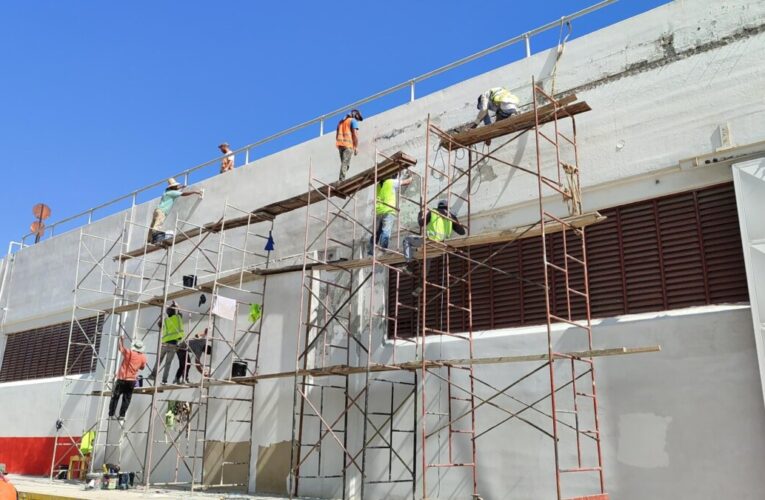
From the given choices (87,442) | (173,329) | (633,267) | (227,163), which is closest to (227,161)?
(227,163)

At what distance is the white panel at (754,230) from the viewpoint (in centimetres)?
854

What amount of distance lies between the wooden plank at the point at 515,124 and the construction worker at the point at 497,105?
24 centimetres

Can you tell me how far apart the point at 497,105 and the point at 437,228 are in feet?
7.30

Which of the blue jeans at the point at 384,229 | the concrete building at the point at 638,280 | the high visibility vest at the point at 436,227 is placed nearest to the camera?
the concrete building at the point at 638,280

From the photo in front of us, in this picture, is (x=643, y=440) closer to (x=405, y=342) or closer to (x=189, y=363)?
(x=405, y=342)

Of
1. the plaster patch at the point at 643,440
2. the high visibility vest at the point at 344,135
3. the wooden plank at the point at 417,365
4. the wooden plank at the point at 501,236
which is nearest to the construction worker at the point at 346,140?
the high visibility vest at the point at 344,135

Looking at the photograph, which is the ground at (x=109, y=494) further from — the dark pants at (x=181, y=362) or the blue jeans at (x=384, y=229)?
the blue jeans at (x=384, y=229)

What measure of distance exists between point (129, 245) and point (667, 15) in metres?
14.5

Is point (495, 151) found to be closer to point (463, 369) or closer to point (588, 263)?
point (588, 263)

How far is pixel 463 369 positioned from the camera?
35.7 feet

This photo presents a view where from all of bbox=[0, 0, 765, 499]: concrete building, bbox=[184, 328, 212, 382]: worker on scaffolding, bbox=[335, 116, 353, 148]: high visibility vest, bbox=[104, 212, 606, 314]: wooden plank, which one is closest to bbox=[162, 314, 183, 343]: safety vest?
bbox=[184, 328, 212, 382]: worker on scaffolding

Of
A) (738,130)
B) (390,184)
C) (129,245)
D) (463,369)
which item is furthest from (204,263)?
(738,130)

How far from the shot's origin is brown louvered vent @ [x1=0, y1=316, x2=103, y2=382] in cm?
1884

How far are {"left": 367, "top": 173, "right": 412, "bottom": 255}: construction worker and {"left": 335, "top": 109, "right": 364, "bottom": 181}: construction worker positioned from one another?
147 centimetres
